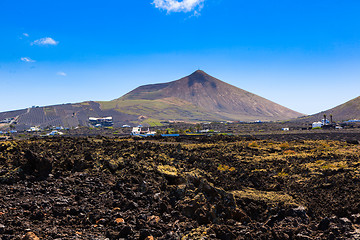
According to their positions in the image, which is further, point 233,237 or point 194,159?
point 194,159

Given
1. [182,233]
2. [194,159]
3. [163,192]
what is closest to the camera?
[182,233]

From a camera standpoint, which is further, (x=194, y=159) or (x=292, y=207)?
(x=194, y=159)

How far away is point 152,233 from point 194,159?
1795cm

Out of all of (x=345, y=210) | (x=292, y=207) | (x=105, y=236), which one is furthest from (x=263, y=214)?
(x=105, y=236)

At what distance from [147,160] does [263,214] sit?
388 inches

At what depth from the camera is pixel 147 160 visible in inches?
910

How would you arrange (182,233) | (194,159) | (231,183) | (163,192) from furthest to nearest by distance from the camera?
(194,159)
(231,183)
(163,192)
(182,233)

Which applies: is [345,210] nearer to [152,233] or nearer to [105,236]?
[152,233]

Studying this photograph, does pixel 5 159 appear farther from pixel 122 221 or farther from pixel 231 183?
pixel 231 183

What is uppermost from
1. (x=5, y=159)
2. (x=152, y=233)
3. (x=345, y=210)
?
(x=5, y=159)

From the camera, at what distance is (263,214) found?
53.2 ft

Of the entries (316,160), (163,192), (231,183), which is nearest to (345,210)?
(231,183)

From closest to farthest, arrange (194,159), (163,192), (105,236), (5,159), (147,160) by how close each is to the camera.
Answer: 1. (105,236)
2. (163,192)
3. (5,159)
4. (147,160)
5. (194,159)

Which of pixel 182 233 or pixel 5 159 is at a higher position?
pixel 5 159
